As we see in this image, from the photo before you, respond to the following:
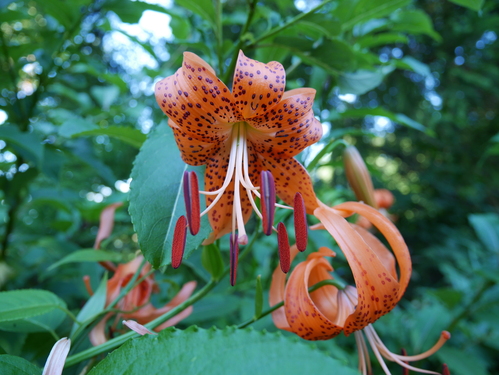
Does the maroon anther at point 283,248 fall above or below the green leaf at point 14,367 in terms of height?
above

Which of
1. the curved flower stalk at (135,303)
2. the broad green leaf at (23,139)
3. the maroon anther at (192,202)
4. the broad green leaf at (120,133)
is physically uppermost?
the maroon anther at (192,202)

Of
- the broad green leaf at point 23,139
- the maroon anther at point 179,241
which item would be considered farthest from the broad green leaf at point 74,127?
the maroon anther at point 179,241

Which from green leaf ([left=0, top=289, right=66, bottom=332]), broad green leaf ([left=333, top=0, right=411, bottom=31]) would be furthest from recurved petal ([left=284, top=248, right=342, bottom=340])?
broad green leaf ([left=333, top=0, right=411, bottom=31])

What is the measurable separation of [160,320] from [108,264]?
0.28m

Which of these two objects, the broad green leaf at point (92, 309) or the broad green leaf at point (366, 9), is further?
the broad green leaf at point (366, 9)

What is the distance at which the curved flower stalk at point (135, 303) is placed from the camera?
73cm

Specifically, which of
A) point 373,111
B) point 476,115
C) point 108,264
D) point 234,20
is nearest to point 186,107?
point 108,264

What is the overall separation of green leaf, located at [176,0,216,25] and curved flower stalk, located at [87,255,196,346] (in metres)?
0.57

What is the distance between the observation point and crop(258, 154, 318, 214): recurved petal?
2.13ft

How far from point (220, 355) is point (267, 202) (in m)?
0.25

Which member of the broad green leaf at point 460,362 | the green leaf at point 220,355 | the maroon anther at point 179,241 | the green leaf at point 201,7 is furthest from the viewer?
the broad green leaf at point 460,362

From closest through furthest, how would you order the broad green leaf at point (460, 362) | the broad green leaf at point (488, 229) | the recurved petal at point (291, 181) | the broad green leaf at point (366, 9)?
1. the recurved petal at point (291, 181)
2. the broad green leaf at point (366, 9)
3. the broad green leaf at point (460, 362)
4. the broad green leaf at point (488, 229)

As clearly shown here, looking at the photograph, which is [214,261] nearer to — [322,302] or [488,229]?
[322,302]

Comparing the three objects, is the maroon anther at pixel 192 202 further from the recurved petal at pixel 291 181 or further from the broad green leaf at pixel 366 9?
the broad green leaf at pixel 366 9
